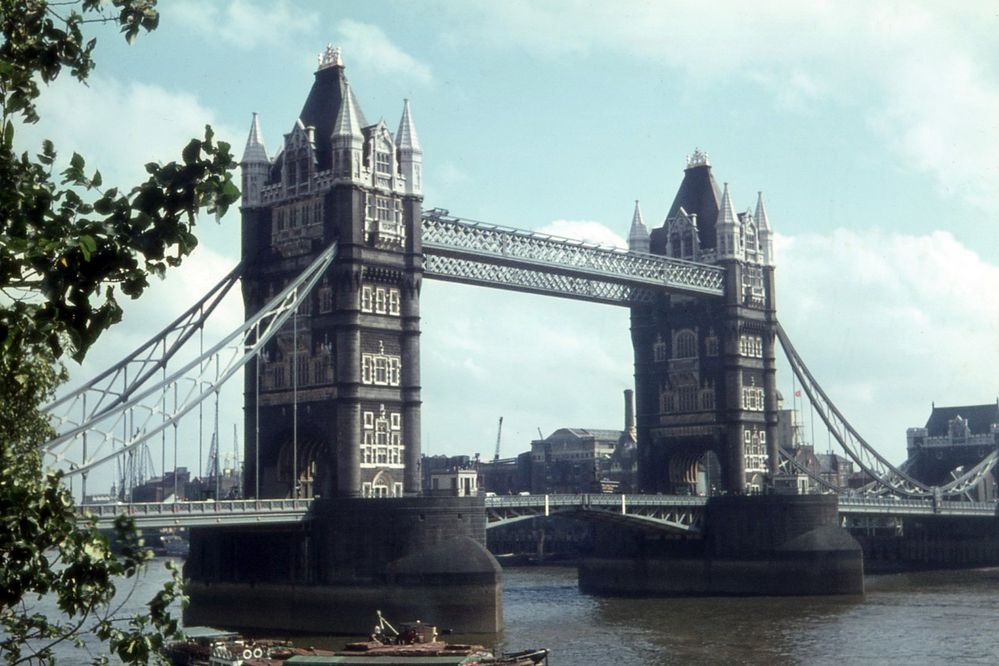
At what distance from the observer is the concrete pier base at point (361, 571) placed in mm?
75625

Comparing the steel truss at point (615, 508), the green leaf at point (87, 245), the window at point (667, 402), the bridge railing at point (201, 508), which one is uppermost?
the window at point (667, 402)

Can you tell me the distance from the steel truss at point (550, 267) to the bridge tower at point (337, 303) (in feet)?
15.6

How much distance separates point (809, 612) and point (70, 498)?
79.0m

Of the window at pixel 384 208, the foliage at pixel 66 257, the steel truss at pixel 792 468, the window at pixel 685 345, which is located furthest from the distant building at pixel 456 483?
the foliage at pixel 66 257

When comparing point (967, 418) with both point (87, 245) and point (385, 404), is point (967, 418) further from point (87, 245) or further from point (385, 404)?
point (87, 245)

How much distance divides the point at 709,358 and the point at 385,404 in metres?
36.5

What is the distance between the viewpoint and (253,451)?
290 feet

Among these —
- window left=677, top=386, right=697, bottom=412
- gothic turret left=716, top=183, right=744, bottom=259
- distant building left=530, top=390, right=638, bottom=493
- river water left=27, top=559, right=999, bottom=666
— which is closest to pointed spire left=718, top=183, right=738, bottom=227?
gothic turret left=716, top=183, right=744, bottom=259

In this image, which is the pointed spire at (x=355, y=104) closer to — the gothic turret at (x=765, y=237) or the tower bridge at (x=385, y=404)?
the tower bridge at (x=385, y=404)

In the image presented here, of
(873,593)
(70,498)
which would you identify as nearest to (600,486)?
(873,593)

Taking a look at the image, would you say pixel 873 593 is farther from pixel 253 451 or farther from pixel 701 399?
pixel 253 451

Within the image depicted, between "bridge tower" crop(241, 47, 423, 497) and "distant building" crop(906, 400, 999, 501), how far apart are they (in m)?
101

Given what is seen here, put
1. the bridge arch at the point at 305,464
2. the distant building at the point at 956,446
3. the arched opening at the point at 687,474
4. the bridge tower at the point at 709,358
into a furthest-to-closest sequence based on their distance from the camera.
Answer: the distant building at the point at 956,446, the arched opening at the point at 687,474, the bridge tower at the point at 709,358, the bridge arch at the point at 305,464

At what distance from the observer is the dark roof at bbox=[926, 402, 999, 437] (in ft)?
568
